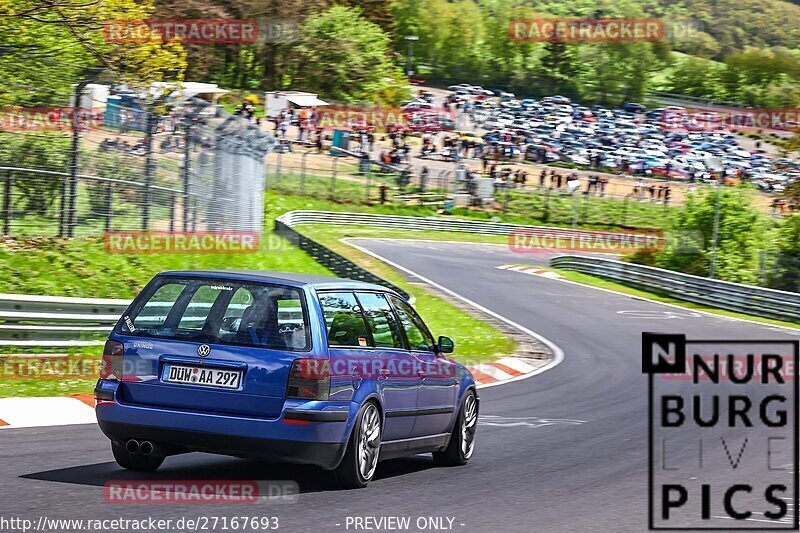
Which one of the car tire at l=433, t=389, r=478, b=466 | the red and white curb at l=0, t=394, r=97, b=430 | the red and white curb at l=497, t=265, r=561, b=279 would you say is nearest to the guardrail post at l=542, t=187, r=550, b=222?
the red and white curb at l=497, t=265, r=561, b=279

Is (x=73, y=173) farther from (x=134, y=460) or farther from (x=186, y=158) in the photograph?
(x=134, y=460)

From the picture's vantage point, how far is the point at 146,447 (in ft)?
23.4

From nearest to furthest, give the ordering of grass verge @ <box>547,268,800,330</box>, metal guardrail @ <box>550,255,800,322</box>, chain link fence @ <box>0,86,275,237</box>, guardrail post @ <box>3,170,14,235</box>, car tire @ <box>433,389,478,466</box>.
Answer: car tire @ <box>433,389,478,466</box> < guardrail post @ <box>3,170,14,235</box> < chain link fence @ <box>0,86,275,237</box> < grass verge @ <box>547,268,800,330</box> < metal guardrail @ <box>550,255,800,322</box>

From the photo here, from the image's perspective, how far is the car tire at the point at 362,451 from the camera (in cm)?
722

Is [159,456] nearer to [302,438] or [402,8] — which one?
[302,438]

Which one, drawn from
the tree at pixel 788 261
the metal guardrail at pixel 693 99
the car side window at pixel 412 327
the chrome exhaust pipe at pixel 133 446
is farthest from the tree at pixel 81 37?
the metal guardrail at pixel 693 99

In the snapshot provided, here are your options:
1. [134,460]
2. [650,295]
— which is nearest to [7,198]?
[134,460]

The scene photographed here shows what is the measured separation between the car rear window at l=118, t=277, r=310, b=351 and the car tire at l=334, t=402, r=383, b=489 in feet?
2.35

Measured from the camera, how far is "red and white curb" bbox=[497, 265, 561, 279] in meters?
40.5

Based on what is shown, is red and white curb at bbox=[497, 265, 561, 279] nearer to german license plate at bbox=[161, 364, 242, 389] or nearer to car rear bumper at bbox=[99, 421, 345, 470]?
car rear bumper at bbox=[99, 421, 345, 470]

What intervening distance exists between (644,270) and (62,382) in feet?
95.2

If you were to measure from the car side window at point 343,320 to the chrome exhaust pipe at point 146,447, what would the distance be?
50.6 inches

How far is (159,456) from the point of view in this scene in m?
7.28

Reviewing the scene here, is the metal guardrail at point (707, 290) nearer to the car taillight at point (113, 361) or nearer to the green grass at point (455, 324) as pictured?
the green grass at point (455, 324)
